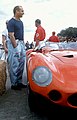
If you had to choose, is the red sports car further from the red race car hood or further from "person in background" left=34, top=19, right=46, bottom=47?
"person in background" left=34, top=19, right=46, bottom=47

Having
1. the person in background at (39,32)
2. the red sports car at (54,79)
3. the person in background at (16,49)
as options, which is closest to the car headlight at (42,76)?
the red sports car at (54,79)

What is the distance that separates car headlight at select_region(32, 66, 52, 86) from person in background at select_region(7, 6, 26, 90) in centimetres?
223

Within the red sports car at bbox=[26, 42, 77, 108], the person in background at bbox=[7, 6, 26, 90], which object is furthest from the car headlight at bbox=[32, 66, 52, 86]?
the person in background at bbox=[7, 6, 26, 90]

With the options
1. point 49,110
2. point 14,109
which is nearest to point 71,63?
point 49,110

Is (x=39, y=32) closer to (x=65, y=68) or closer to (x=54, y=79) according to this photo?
(x=65, y=68)

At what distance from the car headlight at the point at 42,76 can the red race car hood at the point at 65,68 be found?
0.09 meters

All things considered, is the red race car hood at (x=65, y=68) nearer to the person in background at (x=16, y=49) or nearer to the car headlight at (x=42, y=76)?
the car headlight at (x=42, y=76)

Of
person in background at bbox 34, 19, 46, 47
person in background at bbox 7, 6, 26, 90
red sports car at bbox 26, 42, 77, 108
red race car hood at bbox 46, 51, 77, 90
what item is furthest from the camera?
person in background at bbox 34, 19, 46, 47

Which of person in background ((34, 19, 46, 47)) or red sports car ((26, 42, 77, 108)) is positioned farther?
→ person in background ((34, 19, 46, 47))

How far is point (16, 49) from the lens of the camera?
19.7 feet

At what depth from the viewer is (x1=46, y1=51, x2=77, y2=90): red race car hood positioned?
142 inches

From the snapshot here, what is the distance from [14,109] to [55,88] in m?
1.20

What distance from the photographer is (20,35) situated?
6.17 meters

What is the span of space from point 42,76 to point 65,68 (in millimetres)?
382
